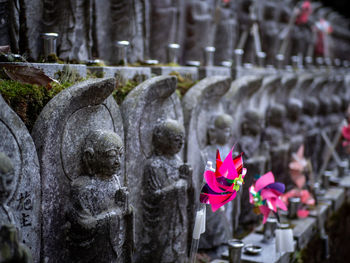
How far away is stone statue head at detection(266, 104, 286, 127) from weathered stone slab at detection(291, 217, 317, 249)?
5.66 feet

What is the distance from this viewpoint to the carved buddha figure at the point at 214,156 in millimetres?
6000

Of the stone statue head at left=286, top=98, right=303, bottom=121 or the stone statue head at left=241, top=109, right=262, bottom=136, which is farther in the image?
the stone statue head at left=286, top=98, right=303, bottom=121

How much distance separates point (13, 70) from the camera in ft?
13.1

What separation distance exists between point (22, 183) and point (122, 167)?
4.08 ft

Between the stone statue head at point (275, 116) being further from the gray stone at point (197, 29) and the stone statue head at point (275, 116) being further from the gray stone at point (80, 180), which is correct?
the gray stone at point (80, 180)

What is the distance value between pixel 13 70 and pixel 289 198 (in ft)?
15.5

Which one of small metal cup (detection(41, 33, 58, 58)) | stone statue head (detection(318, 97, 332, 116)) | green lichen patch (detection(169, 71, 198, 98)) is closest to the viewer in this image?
small metal cup (detection(41, 33, 58, 58))

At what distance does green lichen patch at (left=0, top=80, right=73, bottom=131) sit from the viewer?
3.79 metres

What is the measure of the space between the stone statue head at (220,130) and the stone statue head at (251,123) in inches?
39.0

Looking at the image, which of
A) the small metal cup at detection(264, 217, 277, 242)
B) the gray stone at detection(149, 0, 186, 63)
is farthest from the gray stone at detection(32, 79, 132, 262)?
the gray stone at detection(149, 0, 186, 63)

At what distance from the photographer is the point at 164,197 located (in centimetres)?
489

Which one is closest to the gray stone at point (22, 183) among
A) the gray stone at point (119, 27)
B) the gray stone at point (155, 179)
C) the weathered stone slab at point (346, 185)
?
the gray stone at point (155, 179)

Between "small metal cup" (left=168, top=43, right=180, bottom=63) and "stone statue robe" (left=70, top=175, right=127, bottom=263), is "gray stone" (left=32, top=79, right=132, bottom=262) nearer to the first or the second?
"stone statue robe" (left=70, top=175, right=127, bottom=263)

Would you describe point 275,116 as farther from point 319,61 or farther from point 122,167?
point 319,61
